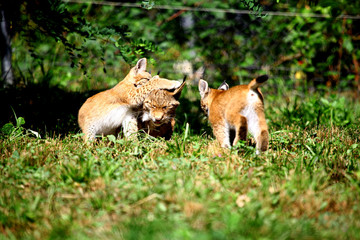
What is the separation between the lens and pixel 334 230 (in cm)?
196

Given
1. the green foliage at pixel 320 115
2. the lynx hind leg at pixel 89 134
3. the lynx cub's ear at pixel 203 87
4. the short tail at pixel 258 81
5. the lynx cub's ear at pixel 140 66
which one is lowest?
the green foliage at pixel 320 115

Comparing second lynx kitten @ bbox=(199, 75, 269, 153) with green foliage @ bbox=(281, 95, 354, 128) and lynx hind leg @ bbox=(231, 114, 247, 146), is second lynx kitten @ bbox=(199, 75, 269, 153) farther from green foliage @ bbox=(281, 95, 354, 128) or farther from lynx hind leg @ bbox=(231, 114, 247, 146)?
green foliage @ bbox=(281, 95, 354, 128)

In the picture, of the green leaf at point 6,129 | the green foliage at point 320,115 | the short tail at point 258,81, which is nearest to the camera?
the short tail at point 258,81

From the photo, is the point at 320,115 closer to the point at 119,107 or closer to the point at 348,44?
the point at 348,44

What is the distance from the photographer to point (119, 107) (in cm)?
358

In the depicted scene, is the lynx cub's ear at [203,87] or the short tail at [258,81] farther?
the lynx cub's ear at [203,87]

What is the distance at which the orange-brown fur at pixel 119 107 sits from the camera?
11.7ft

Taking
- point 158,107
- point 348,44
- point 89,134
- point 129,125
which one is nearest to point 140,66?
point 158,107

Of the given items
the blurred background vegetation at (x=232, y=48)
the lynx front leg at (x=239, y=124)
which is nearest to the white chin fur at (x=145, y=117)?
the lynx front leg at (x=239, y=124)

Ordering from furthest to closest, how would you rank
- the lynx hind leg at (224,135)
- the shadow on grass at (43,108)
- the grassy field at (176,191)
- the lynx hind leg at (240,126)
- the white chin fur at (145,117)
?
the shadow on grass at (43,108) < the white chin fur at (145,117) < the lynx hind leg at (224,135) < the lynx hind leg at (240,126) < the grassy field at (176,191)

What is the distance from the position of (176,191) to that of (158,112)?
1489mm

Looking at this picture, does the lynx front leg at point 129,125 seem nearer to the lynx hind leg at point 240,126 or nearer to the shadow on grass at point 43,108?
the shadow on grass at point 43,108

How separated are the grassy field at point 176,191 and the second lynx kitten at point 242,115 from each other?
0.43 ft

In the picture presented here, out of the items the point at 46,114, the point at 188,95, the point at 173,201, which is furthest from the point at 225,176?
the point at 188,95
